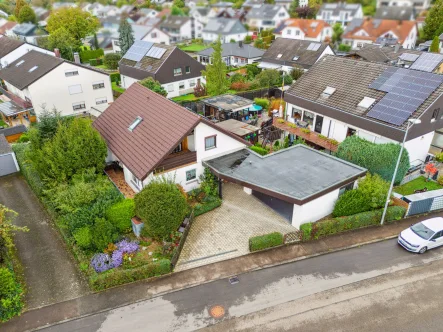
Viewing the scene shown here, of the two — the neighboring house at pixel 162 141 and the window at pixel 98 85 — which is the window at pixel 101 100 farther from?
the neighboring house at pixel 162 141

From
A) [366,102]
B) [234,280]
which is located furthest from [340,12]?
[234,280]

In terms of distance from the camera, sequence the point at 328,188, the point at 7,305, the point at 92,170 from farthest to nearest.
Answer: the point at 92,170 < the point at 328,188 < the point at 7,305

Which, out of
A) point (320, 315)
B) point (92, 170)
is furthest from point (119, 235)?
point (320, 315)

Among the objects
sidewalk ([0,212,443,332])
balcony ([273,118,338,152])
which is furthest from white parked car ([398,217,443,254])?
balcony ([273,118,338,152])

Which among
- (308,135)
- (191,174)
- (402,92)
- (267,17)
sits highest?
(402,92)

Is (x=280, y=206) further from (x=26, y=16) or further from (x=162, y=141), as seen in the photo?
(x=26, y=16)

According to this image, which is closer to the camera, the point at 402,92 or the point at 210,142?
the point at 210,142

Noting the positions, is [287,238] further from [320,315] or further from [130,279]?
[130,279]

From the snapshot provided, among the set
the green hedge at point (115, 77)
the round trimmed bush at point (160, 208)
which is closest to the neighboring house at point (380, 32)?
the green hedge at point (115, 77)
